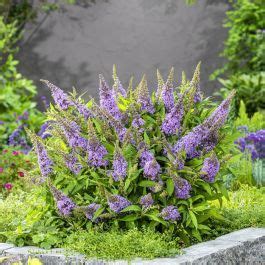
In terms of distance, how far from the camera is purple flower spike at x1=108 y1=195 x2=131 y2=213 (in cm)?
388

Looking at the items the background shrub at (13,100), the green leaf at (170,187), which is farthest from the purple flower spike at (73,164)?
the background shrub at (13,100)

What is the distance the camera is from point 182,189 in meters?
3.98

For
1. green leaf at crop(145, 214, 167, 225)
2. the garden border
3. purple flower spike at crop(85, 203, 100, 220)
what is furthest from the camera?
purple flower spike at crop(85, 203, 100, 220)

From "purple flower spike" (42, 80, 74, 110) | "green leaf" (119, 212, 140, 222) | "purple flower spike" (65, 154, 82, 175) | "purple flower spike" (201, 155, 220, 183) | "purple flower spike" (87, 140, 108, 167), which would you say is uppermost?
"purple flower spike" (42, 80, 74, 110)

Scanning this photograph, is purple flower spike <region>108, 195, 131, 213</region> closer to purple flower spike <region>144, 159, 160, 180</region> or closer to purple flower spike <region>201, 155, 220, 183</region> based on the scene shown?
purple flower spike <region>144, 159, 160, 180</region>

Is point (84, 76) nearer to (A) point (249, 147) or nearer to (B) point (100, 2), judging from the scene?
(B) point (100, 2)

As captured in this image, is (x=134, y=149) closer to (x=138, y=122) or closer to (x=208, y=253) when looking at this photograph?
(x=138, y=122)

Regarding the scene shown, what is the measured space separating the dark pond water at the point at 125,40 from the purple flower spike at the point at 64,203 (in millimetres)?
6115

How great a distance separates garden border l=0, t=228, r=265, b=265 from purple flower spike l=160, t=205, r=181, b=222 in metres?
0.21

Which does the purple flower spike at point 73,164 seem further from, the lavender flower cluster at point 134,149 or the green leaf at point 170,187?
the green leaf at point 170,187

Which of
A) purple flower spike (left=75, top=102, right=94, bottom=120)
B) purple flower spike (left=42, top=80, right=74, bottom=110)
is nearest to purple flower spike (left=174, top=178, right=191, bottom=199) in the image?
purple flower spike (left=75, top=102, right=94, bottom=120)

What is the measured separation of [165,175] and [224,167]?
408mm

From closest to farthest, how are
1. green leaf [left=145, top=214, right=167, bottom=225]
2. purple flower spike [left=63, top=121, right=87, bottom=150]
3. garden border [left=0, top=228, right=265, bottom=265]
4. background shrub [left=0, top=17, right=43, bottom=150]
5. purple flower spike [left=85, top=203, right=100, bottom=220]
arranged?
1. garden border [left=0, top=228, right=265, bottom=265]
2. green leaf [left=145, top=214, right=167, bottom=225]
3. purple flower spike [left=85, top=203, right=100, bottom=220]
4. purple flower spike [left=63, top=121, right=87, bottom=150]
5. background shrub [left=0, top=17, right=43, bottom=150]

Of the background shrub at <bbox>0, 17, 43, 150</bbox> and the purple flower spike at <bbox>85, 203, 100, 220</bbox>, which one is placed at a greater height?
the purple flower spike at <bbox>85, 203, 100, 220</bbox>
